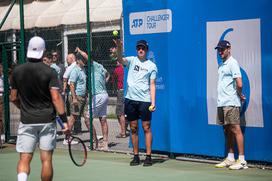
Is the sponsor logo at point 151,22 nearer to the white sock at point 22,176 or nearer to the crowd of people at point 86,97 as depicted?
the crowd of people at point 86,97

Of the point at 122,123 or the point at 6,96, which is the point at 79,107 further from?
the point at 6,96

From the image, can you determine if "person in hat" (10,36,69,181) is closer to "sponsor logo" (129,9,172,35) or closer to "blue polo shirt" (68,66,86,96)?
"sponsor logo" (129,9,172,35)

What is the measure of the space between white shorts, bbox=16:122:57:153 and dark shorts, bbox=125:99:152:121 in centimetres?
313

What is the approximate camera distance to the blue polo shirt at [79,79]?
1334cm

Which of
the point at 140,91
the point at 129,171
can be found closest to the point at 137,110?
the point at 140,91

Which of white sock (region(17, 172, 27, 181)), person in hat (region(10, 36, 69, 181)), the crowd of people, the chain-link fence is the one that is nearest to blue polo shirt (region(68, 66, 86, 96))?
the crowd of people

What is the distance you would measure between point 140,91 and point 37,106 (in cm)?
324

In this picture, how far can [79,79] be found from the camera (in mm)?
13398

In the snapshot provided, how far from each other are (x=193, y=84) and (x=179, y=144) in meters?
1.12

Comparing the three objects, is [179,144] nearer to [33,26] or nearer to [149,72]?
[149,72]

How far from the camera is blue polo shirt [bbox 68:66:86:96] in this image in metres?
13.3

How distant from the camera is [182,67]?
11.2m

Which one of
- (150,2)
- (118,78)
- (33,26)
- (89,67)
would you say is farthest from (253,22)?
(33,26)

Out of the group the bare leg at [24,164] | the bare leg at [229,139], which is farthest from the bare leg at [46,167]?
the bare leg at [229,139]
